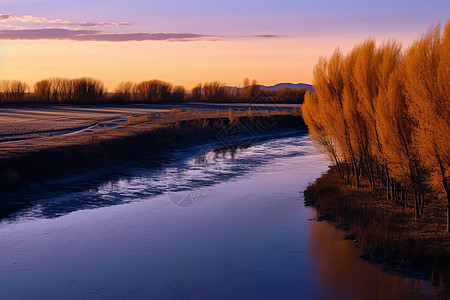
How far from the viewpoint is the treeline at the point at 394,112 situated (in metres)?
9.86

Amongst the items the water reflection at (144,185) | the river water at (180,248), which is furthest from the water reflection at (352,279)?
the water reflection at (144,185)

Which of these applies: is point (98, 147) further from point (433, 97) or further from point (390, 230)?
point (433, 97)

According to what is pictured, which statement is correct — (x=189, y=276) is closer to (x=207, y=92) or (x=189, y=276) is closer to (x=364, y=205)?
(x=364, y=205)

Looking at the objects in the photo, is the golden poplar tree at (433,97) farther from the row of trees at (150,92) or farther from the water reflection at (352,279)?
the row of trees at (150,92)

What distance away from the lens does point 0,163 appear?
17344 mm

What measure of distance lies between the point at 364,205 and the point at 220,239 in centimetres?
528

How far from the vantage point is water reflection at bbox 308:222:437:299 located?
27.7 feet

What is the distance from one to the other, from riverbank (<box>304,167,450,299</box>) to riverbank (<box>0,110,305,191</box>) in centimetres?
1087

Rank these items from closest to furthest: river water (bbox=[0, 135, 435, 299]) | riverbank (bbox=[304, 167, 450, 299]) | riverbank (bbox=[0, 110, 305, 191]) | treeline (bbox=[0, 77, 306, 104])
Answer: river water (bbox=[0, 135, 435, 299]) → riverbank (bbox=[304, 167, 450, 299]) → riverbank (bbox=[0, 110, 305, 191]) → treeline (bbox=[0, 77, 306, 104])

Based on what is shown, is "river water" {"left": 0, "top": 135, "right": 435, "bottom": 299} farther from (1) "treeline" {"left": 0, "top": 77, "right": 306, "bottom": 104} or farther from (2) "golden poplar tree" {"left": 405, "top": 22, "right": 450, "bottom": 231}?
(1) "treeline" {"left": 0, "top": 77, "right": 306, "bottom": 104}

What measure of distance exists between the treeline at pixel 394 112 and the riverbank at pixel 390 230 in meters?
0.56

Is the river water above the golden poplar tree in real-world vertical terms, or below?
below

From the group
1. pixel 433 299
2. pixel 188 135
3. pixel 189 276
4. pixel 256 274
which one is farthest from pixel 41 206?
pixel 188 135

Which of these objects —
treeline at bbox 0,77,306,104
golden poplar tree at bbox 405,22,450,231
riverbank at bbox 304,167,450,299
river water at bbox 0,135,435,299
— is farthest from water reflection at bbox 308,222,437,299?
treeline at bbox 0,77,306,104
